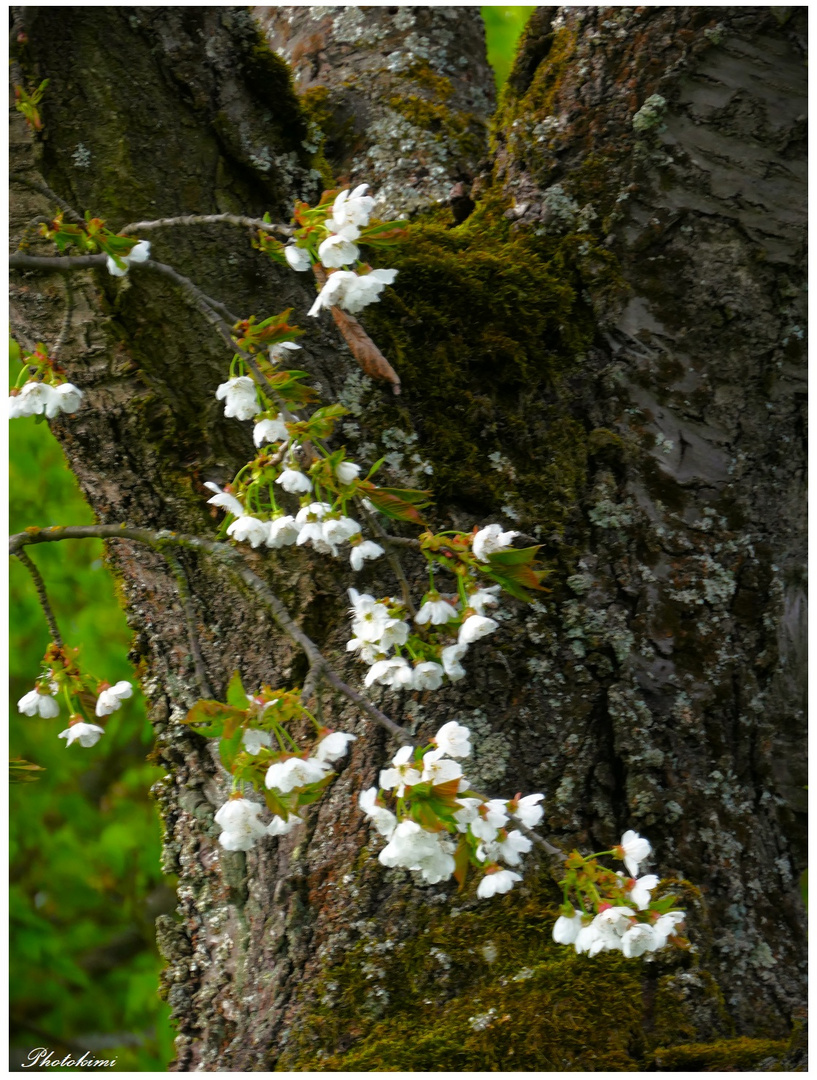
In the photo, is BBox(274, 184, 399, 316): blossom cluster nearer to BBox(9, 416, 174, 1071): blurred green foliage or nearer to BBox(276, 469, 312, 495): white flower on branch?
BBox(276, 469, 312, 495): white flower on branch

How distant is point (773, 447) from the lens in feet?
5.10

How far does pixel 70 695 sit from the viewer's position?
1.21 meters

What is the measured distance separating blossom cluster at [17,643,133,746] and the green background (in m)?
1.88

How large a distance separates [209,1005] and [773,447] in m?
1.35

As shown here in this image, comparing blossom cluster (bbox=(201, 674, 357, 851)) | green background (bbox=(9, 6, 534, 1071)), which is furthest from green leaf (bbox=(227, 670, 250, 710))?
green background (bbox=(9, 6, 534, 1071))

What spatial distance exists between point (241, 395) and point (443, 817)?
599 millimetres

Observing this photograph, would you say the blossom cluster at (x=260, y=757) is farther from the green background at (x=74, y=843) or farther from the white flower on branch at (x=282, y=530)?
the green background at (x=74, y=843)

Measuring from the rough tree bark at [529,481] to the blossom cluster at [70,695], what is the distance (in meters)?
0.26

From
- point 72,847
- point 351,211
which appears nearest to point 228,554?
point 351,211

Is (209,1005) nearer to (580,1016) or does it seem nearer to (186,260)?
(580,1016)

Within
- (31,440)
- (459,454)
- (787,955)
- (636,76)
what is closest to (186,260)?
(459,454)

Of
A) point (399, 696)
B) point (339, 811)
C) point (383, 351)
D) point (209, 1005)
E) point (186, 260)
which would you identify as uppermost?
point (186, 260)

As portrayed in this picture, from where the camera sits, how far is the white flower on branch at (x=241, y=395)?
1.12 metres

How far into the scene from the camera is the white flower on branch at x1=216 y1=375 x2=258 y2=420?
3.67ft
